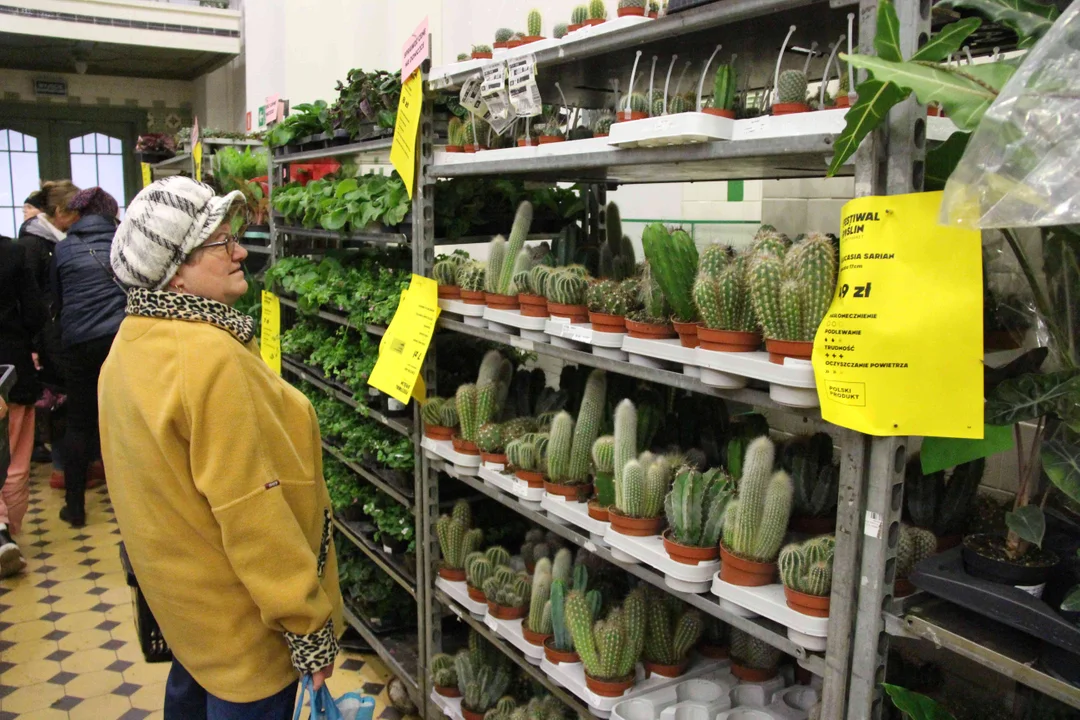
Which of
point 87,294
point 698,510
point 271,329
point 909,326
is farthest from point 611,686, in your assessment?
point 87,294

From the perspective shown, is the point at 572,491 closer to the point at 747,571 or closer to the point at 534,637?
the point at 534,637

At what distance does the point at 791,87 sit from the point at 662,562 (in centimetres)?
96

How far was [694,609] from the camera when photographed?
214 cm

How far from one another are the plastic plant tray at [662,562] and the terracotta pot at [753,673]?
1.41 ft

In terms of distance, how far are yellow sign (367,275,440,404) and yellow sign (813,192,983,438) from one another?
1462 millimetres

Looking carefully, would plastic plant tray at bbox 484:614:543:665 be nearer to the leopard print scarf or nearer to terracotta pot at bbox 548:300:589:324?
terracotta pot at bbox 548:300:589:324

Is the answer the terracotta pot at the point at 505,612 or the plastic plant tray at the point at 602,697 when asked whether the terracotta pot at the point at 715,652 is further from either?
the terracotta pot at the point at 505,612

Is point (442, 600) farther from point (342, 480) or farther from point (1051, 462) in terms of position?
point (1051, 462)

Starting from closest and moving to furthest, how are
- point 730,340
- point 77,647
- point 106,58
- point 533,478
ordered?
1. point 730,340
2. point 533,478
3. point 77,647
4. point 106,58

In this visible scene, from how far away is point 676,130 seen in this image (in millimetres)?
1526

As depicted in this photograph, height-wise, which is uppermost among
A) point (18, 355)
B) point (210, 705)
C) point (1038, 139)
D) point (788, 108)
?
point (788, 108)

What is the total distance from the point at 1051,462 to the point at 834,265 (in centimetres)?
45

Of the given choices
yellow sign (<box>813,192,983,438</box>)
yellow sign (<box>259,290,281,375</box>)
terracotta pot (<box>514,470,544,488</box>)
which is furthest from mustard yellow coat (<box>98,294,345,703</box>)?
yellow sign (<box>259,290,281,375</box>)

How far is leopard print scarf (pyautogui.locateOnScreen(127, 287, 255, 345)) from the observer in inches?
71.9
